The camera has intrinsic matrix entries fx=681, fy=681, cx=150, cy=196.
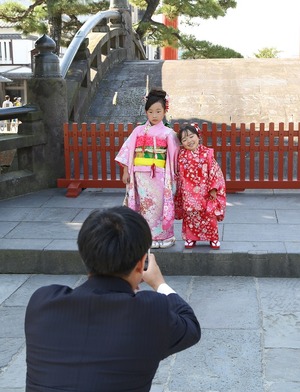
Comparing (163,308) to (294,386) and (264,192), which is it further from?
(264,192)

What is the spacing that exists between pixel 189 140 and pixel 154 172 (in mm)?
438

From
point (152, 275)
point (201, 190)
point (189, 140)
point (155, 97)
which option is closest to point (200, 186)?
point (201, 190)

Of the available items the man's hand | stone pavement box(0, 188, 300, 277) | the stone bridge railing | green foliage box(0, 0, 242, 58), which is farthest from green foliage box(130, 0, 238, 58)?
the man's hand

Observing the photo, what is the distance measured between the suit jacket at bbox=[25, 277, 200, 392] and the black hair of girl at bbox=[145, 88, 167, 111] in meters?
3.79

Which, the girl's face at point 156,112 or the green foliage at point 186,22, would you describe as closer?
the girl's face at point 156,112

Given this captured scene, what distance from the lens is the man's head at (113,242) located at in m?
1.98

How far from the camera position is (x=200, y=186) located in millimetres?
5863

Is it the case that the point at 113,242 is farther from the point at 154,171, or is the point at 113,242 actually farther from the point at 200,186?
the point at 154,171

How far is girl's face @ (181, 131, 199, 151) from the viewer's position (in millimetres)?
5852

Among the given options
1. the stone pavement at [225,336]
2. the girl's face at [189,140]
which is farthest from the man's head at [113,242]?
the girl's face at [189,140]

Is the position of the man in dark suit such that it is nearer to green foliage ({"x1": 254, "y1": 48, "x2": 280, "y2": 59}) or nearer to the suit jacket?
the suit jacket

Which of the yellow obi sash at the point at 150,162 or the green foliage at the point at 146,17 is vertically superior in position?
the green foliage at the point at 146,17

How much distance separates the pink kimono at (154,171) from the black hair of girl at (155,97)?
29 cm

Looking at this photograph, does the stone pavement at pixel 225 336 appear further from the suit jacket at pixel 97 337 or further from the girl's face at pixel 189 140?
the suit jacket at pixel 97 337
